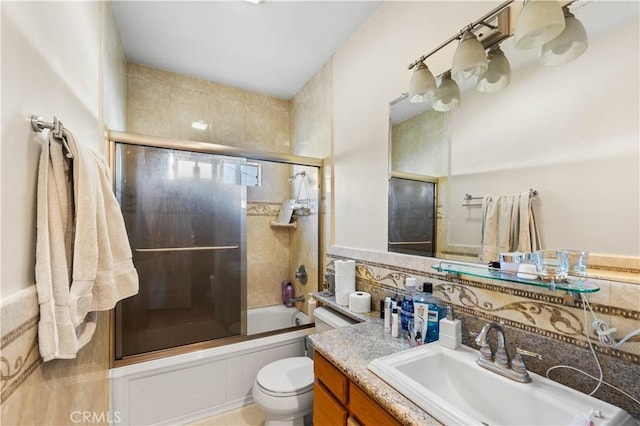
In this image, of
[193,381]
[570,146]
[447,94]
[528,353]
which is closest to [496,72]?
[447,94]

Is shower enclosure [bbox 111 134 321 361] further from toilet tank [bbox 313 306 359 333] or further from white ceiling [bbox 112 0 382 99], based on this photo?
white ceiling [bbox 112 0 382 99]

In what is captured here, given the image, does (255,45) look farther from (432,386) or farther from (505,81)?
(432,386)

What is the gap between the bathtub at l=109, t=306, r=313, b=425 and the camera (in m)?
1.63

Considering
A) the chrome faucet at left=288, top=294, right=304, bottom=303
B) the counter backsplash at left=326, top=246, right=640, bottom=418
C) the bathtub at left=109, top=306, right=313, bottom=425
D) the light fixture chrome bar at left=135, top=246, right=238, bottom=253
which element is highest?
the light fixture chrome bar at left=135, top=246, right=238, bottom=253

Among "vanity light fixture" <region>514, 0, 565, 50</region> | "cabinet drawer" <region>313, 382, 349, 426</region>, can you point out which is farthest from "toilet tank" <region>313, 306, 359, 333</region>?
"vanity light fixture" <region>514, 0, 565, 50</region>

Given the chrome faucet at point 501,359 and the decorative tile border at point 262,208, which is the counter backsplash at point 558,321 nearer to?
the chrome faucet at point 501,359

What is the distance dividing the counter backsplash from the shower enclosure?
141 centimetres

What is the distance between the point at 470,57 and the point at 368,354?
4.06ft

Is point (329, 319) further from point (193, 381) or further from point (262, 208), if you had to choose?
point (262, 208)

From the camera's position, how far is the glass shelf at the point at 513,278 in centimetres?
76

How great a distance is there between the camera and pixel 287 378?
1612mm

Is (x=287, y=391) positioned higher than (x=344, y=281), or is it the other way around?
(x=344, y=281)

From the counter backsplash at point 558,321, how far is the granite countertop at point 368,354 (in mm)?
332

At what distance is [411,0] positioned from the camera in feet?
4.87
